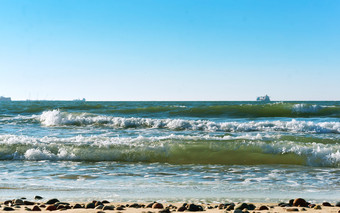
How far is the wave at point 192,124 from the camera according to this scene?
52.6 ft

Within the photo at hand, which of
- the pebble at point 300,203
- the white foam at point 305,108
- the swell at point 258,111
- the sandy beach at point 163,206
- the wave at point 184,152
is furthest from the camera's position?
the white foam at point 305,108

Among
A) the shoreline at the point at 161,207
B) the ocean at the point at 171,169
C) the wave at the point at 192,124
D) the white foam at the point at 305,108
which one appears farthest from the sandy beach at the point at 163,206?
the white foam at the point at 305,108

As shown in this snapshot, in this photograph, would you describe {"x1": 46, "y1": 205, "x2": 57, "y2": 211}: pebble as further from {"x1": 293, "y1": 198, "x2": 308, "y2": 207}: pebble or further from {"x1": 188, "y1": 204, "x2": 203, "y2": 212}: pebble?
{"x1": 293, "y1": 198, "x2": 308, "y2": 207}: pebble

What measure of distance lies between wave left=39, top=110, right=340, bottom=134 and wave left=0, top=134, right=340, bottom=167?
6.74m

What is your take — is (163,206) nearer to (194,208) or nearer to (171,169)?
(194,208)

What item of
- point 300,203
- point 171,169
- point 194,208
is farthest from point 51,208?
point 171,169

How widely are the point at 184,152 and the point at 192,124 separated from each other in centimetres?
888

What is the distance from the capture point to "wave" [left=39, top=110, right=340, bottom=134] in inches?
631

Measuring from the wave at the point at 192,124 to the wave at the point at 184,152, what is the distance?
6736 mm

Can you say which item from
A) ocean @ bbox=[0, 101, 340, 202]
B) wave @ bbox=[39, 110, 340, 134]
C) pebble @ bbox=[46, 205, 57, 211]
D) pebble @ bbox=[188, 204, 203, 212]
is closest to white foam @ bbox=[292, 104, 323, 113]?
wave @ bbox=[39, 110, 340, 134]

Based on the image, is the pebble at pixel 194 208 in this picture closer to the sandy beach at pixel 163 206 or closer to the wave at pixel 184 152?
the sandy beach at pixel 163 206

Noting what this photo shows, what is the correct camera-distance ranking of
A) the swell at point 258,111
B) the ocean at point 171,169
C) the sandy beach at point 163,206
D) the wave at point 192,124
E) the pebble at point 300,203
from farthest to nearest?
the swell at point 258,111 < the wave at point 192,124 < the ocean at point 171,169 < the pebble at point 300,203 < the sandy beach at point 163,206

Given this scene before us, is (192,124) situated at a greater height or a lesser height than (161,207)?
greater

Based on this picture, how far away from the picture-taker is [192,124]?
17.9m
